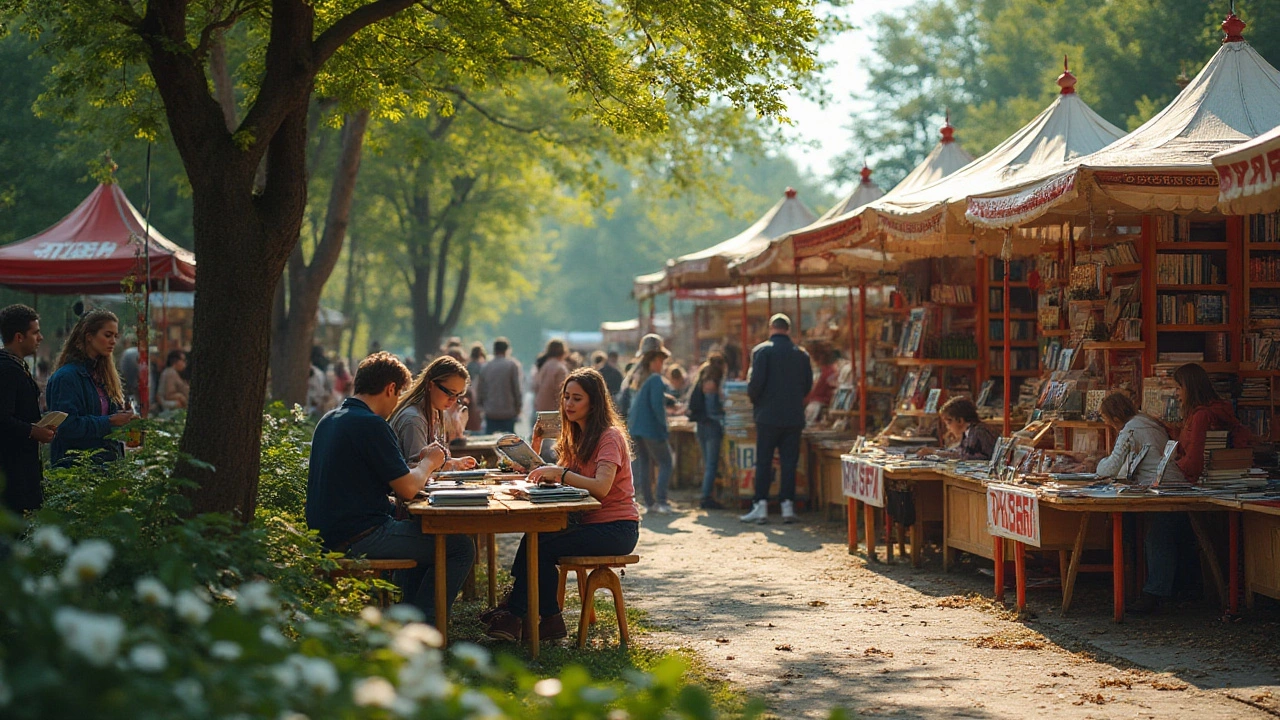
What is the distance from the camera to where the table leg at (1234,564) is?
8.52 meters

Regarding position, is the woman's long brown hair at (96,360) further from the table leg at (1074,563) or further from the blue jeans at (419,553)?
the table leg at (1074,563)

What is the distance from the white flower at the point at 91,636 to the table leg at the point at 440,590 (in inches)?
190

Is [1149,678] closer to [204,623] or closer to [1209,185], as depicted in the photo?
[1209,185]

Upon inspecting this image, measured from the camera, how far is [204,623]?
333 cm

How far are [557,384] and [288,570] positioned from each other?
11.8 meters

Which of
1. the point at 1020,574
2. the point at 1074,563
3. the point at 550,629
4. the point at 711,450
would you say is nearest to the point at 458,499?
the point at 550,629

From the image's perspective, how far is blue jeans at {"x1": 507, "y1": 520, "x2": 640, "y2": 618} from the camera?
8.01 metres

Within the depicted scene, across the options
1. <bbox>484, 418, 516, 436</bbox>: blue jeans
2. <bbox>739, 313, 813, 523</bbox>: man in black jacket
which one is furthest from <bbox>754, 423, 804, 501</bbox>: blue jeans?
<bbox>484, 418, 516, 436</bbox>: blue jeans

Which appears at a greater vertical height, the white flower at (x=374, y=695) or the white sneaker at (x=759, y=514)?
the white flower at (x=374, y=695)

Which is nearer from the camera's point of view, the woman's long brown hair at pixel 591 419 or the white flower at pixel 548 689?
the white flower at pixel 548 689

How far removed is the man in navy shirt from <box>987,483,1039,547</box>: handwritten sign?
12.5 ft

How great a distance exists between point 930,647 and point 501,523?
2.80 m

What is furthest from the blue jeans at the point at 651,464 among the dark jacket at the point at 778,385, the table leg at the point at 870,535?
the table leg at the point at 870,535

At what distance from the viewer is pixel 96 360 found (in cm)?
920
